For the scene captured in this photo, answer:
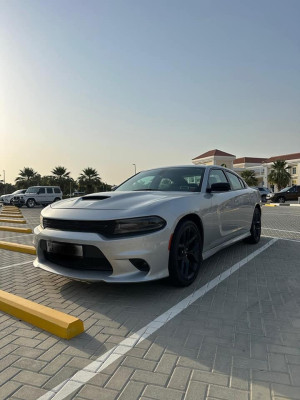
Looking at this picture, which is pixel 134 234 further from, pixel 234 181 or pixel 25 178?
pixel 25 178

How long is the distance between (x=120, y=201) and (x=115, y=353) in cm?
172

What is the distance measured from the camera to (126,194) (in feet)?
12.7

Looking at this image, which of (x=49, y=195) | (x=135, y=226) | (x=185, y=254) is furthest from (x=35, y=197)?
(x=135, y=226)

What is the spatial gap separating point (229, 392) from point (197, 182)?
297 cm

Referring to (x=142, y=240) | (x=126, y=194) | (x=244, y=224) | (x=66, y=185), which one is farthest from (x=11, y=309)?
(x=66, y=185)

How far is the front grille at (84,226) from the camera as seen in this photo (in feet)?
10.4

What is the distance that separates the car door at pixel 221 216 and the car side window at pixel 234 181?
Answer: 17 cm

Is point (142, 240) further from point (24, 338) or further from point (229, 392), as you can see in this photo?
point (229, 392)

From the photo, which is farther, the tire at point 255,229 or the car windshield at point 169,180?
the tire at point 255,229

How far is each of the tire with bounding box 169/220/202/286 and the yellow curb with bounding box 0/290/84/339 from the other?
4.07 ft

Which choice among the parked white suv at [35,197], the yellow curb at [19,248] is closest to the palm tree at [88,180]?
the parked white suv at [35,197]

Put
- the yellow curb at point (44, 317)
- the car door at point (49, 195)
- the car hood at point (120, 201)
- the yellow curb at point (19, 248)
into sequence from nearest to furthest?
the yellow curb at point (44, 317) < the car hood at point (120, 201) < the yellow curb at point (19, 248) < the car door at point (49, 195)

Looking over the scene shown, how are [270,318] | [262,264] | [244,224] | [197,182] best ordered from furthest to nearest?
[244,224]
[262,264]
[197,182]
[270,318]

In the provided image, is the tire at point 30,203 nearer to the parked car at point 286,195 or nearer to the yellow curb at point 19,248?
the yellow curb at point 19,248
